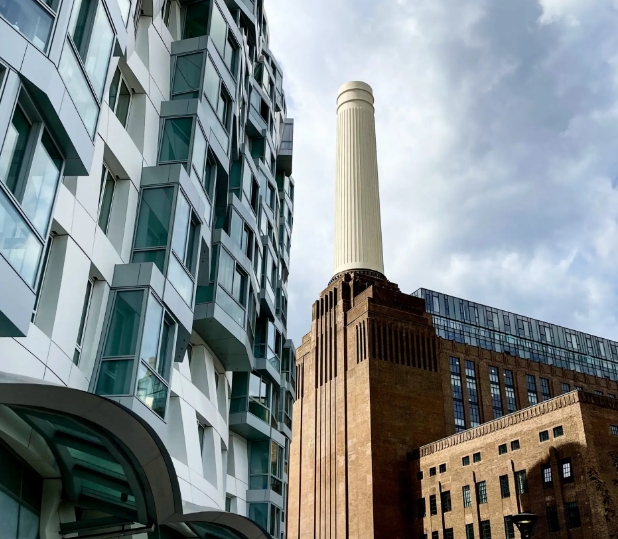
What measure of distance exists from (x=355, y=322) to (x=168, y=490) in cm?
6094

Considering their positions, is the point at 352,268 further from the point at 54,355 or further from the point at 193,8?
the point at 54,355

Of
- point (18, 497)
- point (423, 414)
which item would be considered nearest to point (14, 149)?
point (18, 497)

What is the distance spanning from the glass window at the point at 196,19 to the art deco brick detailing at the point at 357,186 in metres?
60.8

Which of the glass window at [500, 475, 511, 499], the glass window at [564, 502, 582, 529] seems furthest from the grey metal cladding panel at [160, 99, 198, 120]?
the glass window at [500, 475, 511, 499]

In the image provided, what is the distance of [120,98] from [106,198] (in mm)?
3000

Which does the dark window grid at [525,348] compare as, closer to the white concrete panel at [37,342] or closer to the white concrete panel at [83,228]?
the white concrete panel at [83,228]

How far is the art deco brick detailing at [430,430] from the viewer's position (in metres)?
48.7

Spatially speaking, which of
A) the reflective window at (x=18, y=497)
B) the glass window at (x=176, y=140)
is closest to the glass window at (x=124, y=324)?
the reflective window at (x=18, y=497)

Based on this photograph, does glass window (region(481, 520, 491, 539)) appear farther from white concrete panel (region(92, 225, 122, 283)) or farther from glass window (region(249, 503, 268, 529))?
white concrete panel (region(92, 225, 122, 283))

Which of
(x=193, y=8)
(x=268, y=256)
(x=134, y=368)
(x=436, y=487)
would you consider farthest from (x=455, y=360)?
(x=134, y=368)

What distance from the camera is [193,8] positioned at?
23281mm

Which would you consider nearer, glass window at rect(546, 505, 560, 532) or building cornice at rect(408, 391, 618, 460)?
glass window at rect(546, 505, 560, 532)

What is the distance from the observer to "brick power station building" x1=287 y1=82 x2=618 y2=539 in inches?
1928

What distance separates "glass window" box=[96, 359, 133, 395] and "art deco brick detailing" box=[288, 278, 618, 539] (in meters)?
39.6
